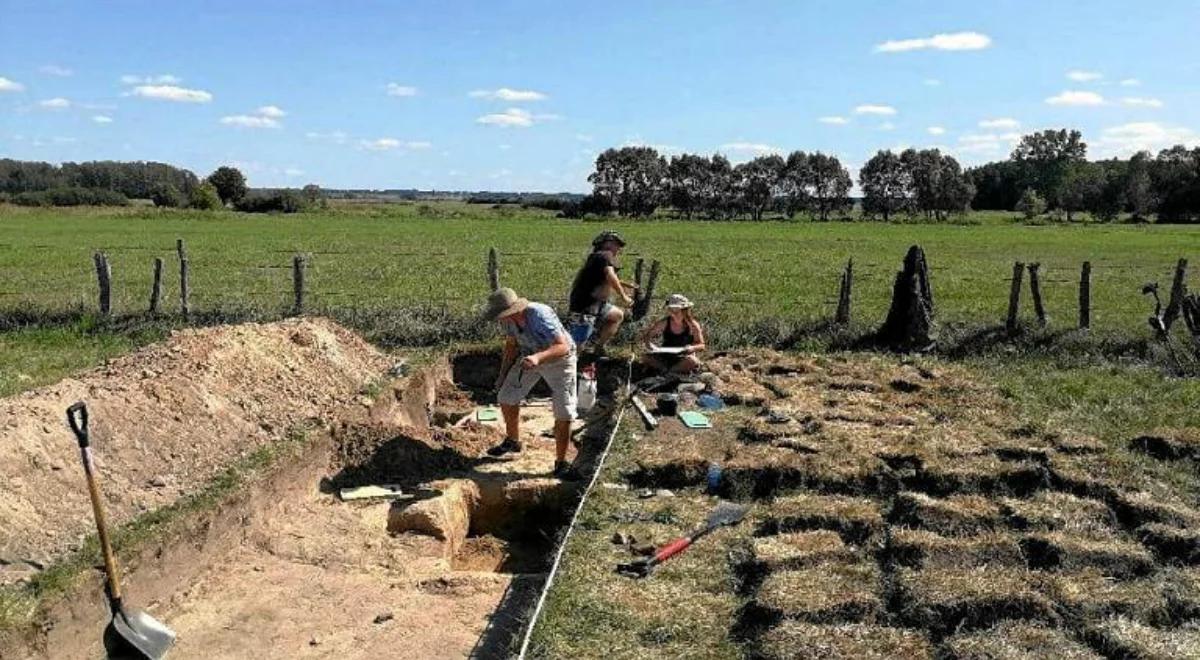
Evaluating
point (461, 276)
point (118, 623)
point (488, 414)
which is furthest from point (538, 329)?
point (461, 276)

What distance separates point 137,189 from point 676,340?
130 metres

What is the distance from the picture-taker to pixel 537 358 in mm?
7746

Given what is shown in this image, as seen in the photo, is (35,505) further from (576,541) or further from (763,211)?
(763,211)

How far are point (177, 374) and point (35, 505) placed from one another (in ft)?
8.92

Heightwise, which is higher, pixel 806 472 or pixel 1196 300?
pixel 1196 300

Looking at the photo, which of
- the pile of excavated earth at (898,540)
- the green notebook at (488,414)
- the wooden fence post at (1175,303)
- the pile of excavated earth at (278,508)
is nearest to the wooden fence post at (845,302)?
the wooden fence post at (1175,303)

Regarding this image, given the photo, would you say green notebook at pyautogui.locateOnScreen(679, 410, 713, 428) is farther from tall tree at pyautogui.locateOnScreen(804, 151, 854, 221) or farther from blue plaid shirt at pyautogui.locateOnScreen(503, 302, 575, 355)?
tall tree at pyautogui.locateOnScreen(804, 151, 854, 221)

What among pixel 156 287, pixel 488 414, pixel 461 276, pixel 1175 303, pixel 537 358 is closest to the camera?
pixel 537 358

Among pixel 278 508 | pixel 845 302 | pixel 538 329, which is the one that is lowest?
pixel 278 508

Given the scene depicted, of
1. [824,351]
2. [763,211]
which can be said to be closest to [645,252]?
[824,351]

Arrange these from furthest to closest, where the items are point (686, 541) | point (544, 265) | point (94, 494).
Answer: point (544, 265), point (686, 541), point (94, 494)

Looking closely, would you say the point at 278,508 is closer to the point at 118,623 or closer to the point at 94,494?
the point at 118,623

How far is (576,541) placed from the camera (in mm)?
6387

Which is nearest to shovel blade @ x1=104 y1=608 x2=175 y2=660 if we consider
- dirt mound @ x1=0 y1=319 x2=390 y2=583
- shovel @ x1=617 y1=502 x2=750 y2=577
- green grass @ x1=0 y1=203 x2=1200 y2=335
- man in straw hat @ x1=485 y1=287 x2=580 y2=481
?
dirt mound @ x1=0 y1=319 x2=390 y2=583
